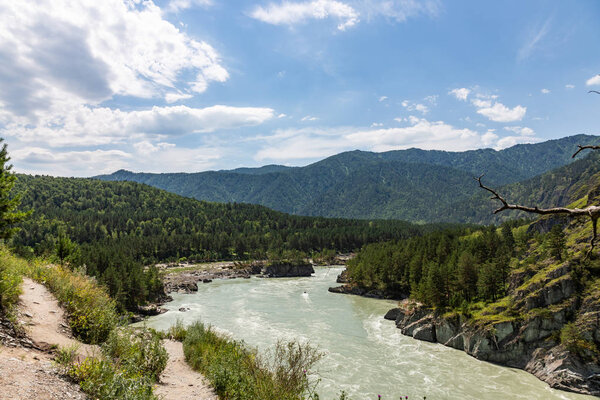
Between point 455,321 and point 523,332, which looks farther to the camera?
point 455,321

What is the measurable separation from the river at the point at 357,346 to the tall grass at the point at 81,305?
23.1 m

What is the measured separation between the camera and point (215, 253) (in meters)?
178

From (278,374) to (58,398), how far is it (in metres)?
9.37

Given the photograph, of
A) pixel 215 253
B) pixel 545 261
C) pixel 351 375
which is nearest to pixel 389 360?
pixel 351 375

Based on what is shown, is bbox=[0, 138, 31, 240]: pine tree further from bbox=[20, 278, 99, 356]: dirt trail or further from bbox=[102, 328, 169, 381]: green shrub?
bbox=[102, 328, 169, 381]: green shrub

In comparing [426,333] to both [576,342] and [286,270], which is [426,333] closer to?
[576,342]

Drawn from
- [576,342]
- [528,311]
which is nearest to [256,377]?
[576,342]

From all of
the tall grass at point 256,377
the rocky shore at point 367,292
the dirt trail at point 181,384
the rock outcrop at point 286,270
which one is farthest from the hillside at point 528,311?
the rock outcrop at point 286,270

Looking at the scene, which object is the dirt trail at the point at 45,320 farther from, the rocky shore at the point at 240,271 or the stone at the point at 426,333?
the rocky shore at the point at 240,271

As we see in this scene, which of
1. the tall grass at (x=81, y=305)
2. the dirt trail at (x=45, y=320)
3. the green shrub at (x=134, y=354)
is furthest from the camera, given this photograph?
the tall grass at (x=81, y=305)

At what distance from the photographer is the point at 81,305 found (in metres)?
17.8

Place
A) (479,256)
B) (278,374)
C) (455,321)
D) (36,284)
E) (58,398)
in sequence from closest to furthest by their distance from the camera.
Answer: (58,398) → (278,374) → (36,284) → (455,321) → (479,256)

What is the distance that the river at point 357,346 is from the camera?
34.9m

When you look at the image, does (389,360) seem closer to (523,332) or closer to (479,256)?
(523,332)
